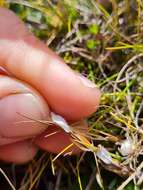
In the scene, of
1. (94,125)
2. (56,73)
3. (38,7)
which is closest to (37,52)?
(56,73)

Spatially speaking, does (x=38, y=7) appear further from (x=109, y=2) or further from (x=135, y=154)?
(x=135, y=154)

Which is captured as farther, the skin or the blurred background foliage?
the blurred background foliage

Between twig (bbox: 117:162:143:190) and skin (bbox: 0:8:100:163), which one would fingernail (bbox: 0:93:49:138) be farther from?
twig (bbox: 117:162:143:190)

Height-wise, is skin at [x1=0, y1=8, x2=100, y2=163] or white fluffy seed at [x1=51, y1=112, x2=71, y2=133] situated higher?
skin at [x1=0, y1=8, x2=100, y2=163]

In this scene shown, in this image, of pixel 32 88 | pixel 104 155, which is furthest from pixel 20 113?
pixel 104 155

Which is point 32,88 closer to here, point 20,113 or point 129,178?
point 20,113

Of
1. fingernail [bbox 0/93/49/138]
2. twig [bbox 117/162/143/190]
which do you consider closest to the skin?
fingernail [bbox 0/93/49/138]

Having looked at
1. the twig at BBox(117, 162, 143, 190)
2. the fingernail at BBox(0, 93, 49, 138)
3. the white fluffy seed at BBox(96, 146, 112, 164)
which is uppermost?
the fingernail at BBox(0, 93, 49, 138)
